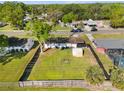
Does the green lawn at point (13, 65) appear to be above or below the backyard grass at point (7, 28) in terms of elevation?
above

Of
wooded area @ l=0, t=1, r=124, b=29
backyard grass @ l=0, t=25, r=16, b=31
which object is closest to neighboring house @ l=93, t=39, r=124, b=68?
wooded area @ l=0, t=1, r=124, b=29

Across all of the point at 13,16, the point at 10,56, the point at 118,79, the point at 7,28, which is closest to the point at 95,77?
the point at 118,79

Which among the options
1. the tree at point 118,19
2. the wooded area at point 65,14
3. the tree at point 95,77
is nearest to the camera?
the tree at point 95,77

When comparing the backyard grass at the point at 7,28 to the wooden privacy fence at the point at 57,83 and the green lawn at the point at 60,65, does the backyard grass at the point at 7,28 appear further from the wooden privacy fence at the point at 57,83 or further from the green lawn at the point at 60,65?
the wooden privacy fence at the point at 57,83

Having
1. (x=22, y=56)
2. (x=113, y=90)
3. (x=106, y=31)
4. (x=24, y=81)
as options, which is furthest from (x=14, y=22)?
(x=113, y=90)

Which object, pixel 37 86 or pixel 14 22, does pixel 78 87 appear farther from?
pixel 14 22

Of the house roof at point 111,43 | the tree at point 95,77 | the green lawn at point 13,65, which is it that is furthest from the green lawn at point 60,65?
the house roof at point 111,43

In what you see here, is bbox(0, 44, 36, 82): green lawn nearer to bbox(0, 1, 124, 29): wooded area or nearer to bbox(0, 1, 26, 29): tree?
bbox(0, 1, 26, 29): tree
